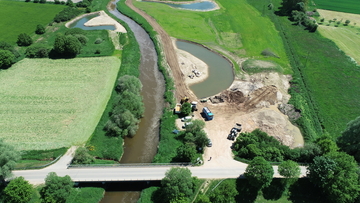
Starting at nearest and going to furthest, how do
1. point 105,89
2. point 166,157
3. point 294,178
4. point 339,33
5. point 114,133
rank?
point 294,178 → point 166,157 → point 114,133 → point 105,89 → point 339,33

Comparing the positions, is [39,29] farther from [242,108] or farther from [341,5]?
[341,5]

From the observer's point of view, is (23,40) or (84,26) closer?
(23,40)

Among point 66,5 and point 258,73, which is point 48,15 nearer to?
point 66,5

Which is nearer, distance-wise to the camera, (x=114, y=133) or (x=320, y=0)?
(x=114, y=133)

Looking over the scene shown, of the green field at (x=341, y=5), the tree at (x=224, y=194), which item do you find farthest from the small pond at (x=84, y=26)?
the green field at (x=341, y=5)

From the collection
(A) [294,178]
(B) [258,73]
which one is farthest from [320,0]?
(A) [294,178]

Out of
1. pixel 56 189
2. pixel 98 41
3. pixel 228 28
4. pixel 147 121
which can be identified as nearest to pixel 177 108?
pixel 147 121
